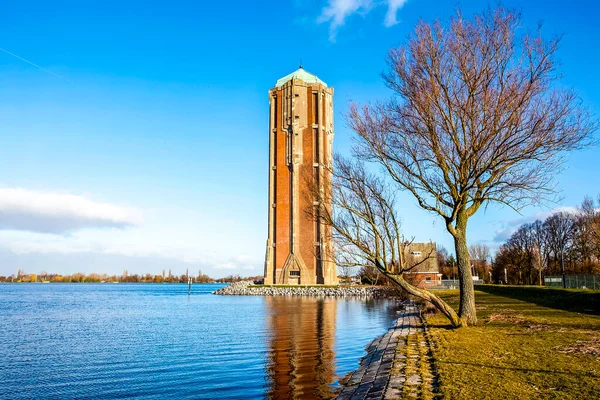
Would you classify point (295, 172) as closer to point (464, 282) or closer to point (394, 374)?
point (464, 282)

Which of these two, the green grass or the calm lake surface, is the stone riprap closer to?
the calm lake surface

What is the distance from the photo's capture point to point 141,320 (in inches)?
1117

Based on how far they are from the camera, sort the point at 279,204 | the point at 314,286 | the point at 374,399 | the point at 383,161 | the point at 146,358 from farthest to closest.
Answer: the point at 279,204 → the point at 314,286 → the point at 383,161 → the point at 146,358 → the point at 374,399

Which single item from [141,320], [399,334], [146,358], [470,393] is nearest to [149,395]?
[146,358]

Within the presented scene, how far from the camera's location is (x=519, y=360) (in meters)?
9.30

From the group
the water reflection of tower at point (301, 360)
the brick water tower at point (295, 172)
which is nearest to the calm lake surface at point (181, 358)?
the water reflection of tower at point (301, 360)

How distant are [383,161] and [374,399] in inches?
387

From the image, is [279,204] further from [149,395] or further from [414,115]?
[149,395]

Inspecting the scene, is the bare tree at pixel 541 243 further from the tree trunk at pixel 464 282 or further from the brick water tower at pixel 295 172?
the tree trunk at pixel 464 282

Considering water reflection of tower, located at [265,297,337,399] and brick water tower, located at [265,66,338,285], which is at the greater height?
brick water tower, located at [265,66,338,285]

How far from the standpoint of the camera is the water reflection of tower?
10555mm

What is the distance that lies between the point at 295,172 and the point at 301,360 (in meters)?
56.3

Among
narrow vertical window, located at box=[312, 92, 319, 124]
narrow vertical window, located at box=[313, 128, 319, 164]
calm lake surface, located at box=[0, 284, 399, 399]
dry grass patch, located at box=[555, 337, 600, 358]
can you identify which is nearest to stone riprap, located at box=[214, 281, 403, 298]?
narrow vertical window, located at box=[313, 128, 319, 164]

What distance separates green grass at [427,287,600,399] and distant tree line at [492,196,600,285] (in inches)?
2149
